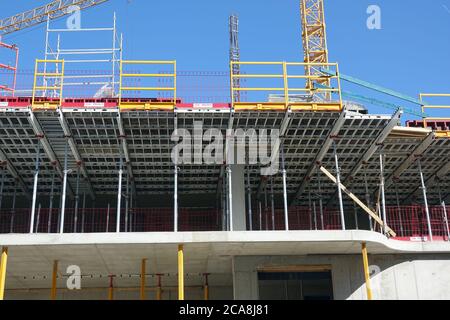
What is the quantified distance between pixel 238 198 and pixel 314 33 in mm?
37792

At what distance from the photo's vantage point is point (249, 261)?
2261 centimetres

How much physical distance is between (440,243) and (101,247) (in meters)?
13.6

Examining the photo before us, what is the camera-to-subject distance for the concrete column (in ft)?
77.0

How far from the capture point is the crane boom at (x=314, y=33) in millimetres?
57094

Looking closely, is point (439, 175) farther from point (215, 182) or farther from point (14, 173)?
point (14, 173)

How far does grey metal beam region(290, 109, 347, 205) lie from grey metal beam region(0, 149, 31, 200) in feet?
45.1

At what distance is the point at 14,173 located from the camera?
1062 inches

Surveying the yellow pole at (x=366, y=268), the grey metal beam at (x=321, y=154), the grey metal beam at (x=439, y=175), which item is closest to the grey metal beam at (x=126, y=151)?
the grey metal beam at (x=321, y=154)

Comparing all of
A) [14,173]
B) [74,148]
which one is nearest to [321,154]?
[74,148]

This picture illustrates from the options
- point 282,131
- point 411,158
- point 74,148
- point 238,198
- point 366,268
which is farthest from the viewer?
point 411,158

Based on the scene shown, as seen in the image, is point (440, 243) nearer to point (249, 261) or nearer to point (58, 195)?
point (249, 261)

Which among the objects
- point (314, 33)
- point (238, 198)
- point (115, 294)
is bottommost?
point (115, 294)
